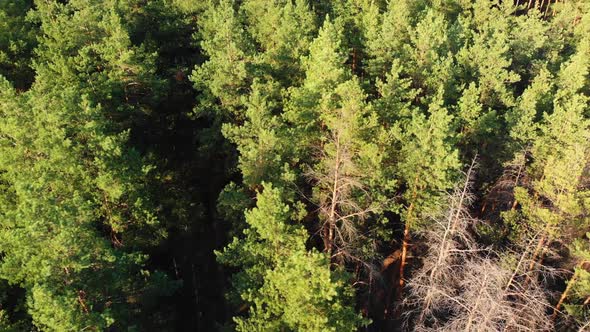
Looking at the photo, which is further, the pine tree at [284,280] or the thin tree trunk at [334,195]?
the thin tree trunk at [334,195]

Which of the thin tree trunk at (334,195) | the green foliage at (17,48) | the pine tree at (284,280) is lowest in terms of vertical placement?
the pine tree at (284,280)

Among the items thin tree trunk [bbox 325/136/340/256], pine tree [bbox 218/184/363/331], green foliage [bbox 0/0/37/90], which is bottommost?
pine tree [bbox 218/184/363/331]

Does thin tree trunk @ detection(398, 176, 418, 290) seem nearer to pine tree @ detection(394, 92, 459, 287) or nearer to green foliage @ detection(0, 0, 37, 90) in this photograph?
pine tree @ detection(394, 92, 459, 287)

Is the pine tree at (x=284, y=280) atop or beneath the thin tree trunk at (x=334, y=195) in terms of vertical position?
beneath

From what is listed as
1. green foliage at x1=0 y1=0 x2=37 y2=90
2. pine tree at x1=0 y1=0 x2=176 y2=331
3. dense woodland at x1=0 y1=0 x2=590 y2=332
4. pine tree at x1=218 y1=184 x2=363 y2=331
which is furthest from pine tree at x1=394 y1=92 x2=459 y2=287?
green foliage at x1=0 y1=0 x2=37 y2=90

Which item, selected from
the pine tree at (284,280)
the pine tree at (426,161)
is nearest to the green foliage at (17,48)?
the pine tree at (284,280)

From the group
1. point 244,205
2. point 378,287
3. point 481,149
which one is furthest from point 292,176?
point 481,149

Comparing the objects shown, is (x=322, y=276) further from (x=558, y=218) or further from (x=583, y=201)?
(x=583, y=201)

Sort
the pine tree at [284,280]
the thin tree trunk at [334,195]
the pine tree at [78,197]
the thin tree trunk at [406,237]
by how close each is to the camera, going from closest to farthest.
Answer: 1. the pine tree at [78,197]
2. the pine tree at [284,280]
3. the thin tree trunk at [334,195]
4. the thin tree trunk at [406,237]

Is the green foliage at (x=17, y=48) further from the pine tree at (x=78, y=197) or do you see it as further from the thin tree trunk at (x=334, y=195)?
the thin tree trunk at (x=334, y=195)
